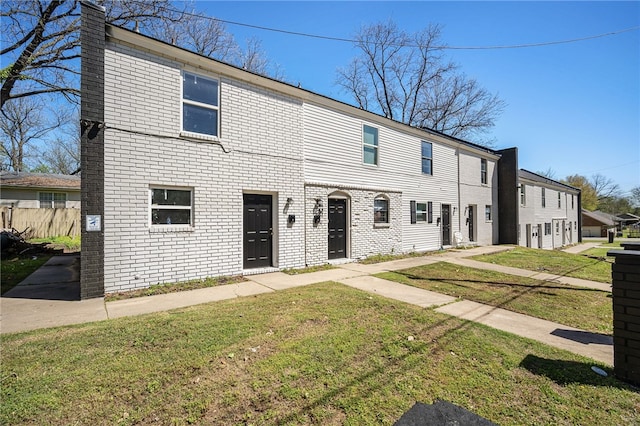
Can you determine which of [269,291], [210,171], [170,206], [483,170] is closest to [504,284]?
[269,291]

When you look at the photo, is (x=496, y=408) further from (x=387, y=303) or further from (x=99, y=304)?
(x=99, y=304)

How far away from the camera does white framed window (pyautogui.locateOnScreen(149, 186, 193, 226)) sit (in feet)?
21.5

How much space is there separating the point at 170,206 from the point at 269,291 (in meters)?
3.11

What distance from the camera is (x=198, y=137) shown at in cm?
705

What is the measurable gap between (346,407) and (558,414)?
1865 millimetres

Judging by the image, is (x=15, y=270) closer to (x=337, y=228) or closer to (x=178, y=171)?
(x=178, y=171)

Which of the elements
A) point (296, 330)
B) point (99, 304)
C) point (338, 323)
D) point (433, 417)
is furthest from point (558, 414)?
point (99, 304)

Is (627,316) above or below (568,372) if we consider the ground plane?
above

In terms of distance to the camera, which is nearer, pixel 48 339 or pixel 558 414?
pixel 558 414

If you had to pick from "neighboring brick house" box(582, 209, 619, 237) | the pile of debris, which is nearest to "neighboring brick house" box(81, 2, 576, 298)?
the pile of debris

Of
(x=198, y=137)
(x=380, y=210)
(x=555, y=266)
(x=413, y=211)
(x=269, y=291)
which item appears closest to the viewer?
(x=269, y=291)

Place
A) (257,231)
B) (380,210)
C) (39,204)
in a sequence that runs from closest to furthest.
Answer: (257,231) < (380,210) < (39,204)

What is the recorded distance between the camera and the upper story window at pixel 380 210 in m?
11.5

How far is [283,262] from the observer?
8.63 m
